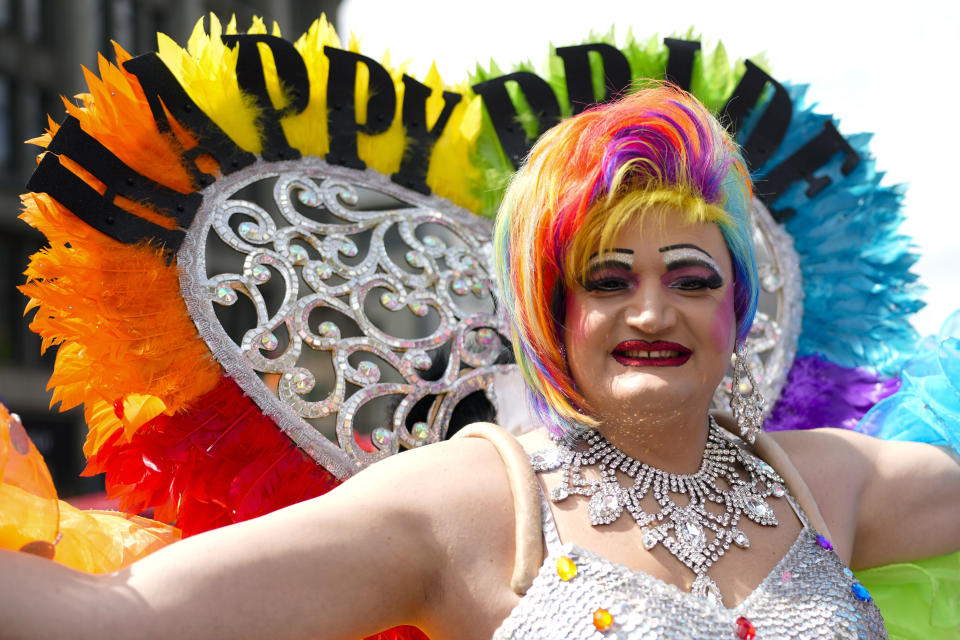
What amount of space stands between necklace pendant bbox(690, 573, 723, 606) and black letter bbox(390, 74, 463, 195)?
42.2 inches

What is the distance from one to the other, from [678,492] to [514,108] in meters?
1.04

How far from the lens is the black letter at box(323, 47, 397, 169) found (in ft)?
6.68

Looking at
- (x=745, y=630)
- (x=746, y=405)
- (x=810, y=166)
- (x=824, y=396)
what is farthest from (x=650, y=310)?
(x=810, y=166)

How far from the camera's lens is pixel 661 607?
1433 mm

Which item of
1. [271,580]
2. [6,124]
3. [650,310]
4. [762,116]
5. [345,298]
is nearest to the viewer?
[271,580]

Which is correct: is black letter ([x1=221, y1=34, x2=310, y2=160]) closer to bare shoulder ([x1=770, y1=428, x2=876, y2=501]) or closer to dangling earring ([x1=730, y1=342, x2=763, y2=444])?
dangling earring ([x1=730, y1=342, x2=763, y2=444])

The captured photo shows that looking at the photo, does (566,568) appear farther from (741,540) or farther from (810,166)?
(810,166)

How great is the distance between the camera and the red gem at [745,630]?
1.45 m

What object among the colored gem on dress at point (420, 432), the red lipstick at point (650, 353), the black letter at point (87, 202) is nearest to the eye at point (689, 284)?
the red lipstick at point (650, 353)

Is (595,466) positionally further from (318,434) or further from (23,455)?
(23,455)

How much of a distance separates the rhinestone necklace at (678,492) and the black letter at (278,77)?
886mm

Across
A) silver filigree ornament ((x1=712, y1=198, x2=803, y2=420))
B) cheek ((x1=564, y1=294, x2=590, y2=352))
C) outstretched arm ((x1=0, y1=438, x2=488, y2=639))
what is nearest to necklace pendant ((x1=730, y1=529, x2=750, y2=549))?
cheek ((x1=564, y1=294, x2=590, y2=352))

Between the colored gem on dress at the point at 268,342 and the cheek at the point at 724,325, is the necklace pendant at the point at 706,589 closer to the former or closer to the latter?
the cheek at the point at 724,325

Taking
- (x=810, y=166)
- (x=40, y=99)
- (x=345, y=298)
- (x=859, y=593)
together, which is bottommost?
(x=40, y=99)
